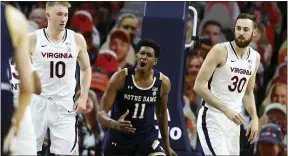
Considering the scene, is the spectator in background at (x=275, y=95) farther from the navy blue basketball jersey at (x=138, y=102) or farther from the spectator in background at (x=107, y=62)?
the navy blue basketball jersey at (x=138, y=102)

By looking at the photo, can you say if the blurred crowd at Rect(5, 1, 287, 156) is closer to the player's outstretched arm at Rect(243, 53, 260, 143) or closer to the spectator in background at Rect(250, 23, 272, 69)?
the spectator in background at Rect(250, 23, 272, 69)

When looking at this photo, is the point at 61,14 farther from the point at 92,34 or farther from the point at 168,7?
the point at 92,34

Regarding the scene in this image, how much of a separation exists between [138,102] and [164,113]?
0.34m

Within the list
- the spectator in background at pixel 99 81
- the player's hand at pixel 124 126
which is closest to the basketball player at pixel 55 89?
the player's hand at pixel 124 126

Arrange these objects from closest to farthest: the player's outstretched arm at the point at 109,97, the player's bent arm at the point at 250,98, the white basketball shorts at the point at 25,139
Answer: the white basketball shorts at the point at 25,139 → the player's outstretched arm at the point at 109,97 → the player's bent arm at the point at 250,98

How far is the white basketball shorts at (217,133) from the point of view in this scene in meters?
9.09

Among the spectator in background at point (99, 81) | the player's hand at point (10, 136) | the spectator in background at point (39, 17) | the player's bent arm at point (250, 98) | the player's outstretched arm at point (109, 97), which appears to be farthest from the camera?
the spectator in background at point (39, 17)

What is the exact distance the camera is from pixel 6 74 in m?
9.39

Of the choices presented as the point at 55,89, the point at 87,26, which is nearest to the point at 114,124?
the point at 55,89

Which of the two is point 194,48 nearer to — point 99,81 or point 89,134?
point 99,81

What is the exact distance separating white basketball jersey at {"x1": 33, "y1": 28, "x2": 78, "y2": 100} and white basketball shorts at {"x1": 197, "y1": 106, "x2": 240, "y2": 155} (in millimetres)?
1512

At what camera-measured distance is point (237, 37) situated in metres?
9.32

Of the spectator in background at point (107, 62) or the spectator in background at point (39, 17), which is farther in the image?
the spectator in background at point (39, 17)

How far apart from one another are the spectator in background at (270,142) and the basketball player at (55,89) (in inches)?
154
